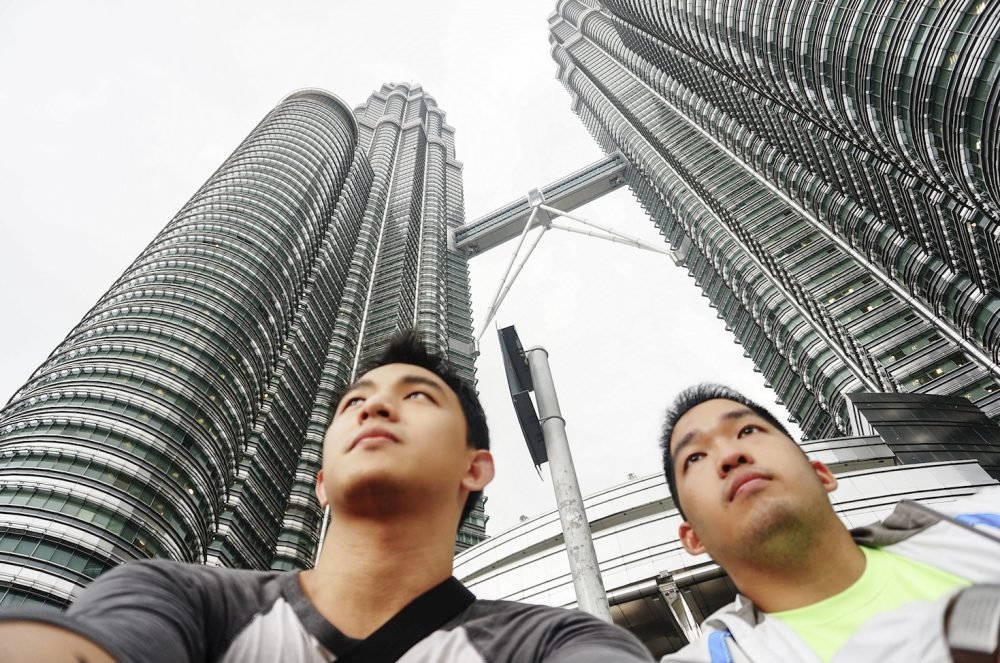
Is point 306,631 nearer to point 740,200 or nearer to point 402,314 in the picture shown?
point 402,314

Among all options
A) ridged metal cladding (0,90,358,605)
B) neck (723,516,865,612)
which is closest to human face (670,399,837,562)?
neck (723,516,865,612)

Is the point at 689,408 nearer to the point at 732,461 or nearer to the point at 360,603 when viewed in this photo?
the point at 732,461

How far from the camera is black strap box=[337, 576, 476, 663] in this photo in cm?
227

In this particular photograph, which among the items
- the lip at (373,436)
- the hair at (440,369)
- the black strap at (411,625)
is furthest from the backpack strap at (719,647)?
the lip at (373,436)

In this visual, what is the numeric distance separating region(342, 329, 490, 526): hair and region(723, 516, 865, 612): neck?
6.97 feet

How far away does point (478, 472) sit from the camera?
4.01 meters

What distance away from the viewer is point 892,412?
3728 centimetres

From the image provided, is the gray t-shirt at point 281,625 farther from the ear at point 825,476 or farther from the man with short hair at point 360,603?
the ear at point 825,476

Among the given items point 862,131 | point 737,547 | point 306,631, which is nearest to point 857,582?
point 737,547

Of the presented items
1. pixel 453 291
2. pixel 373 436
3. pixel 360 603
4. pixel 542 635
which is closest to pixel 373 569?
pixel 360 603

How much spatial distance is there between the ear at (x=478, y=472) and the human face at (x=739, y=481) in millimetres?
1521

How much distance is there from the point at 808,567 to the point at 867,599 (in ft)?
1.08

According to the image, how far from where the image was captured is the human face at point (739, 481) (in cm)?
353

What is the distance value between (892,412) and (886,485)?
9330mm
